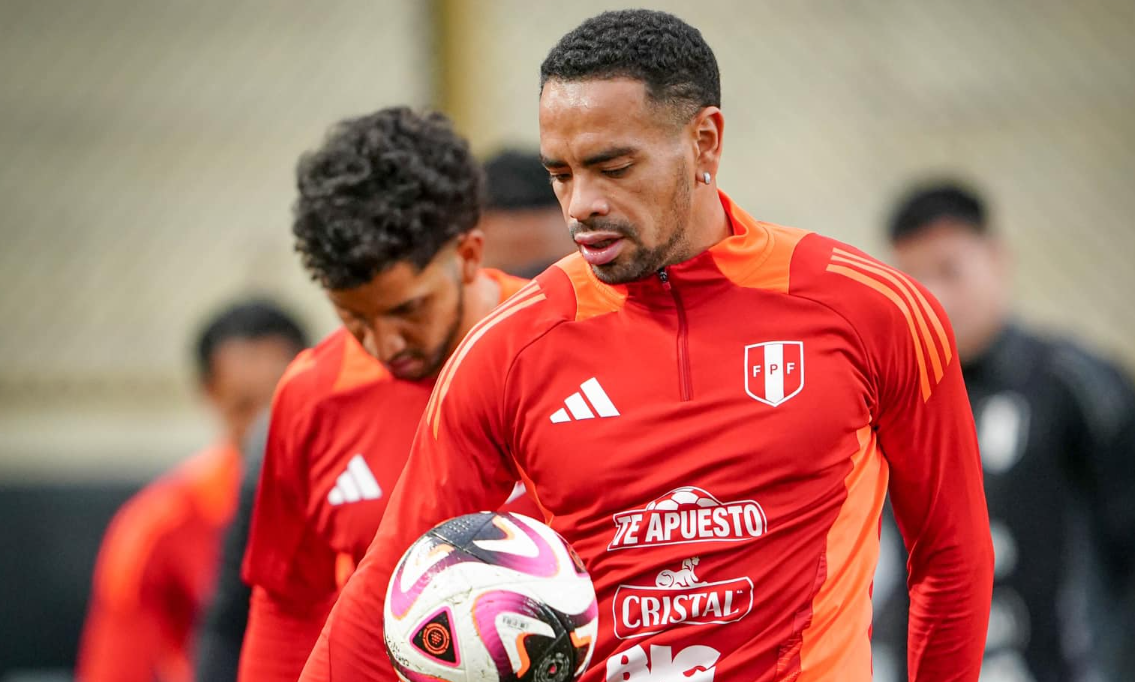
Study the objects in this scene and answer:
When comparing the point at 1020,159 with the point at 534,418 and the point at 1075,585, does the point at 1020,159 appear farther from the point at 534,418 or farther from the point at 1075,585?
the point at 534,418

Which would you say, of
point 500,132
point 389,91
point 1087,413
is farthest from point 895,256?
point 389,91

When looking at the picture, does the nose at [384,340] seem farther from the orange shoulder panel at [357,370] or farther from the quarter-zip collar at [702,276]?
the quarter-zip collar at [702,276]

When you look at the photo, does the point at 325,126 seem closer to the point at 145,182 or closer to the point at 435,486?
the point at 145,182

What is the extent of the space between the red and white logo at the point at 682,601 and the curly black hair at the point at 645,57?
754 millimetres

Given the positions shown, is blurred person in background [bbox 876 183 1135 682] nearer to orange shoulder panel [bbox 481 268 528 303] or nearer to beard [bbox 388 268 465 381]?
orange shoulder panel [bbox 481 268 528 303]

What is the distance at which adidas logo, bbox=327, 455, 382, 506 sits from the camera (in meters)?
3.03

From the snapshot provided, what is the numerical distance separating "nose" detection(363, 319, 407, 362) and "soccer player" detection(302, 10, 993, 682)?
1.29 ft

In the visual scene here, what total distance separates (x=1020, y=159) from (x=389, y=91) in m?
3.40

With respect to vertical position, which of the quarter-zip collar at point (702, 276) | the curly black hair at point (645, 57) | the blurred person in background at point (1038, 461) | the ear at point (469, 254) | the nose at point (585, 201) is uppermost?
the curly black hair at point (645, 57)

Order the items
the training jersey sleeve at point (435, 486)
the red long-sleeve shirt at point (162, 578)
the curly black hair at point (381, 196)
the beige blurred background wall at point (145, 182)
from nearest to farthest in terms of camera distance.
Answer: the training jersey sleeve at point (435, 486)
the curly black hair at point (381, 196)
the red long-sleeve shirt at point (162, 578)
the beige blurred background wall at point (145, 182)

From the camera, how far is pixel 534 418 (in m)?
2.46

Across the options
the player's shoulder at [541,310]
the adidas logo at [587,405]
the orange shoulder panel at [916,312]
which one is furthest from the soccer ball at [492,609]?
the orange shoulder panel at [916,312]

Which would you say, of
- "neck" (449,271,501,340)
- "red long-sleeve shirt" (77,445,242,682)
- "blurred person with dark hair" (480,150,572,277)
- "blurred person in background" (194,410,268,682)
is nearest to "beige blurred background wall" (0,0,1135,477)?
"red long-sleeve shirt" (77,445,242,682)

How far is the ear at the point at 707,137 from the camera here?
2.45 meters
